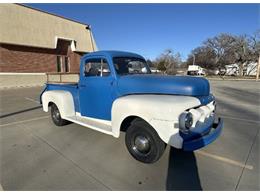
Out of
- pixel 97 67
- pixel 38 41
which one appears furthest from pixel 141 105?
pixel 38 41

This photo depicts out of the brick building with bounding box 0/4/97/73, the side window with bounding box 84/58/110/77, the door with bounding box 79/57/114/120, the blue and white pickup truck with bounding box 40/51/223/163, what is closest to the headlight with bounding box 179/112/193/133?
the blue and white pickup truck with bounding box 40/51/223/163

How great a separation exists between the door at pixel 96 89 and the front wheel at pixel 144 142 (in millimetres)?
872

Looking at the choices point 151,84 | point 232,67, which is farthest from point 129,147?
point 232,67

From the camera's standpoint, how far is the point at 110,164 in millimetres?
3402

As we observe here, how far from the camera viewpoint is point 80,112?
483 cm

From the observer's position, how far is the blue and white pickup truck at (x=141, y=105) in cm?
289

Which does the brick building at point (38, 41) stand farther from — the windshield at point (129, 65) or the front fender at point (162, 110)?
the front fender at point (162, 110)

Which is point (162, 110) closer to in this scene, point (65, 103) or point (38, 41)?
point (65, 103)

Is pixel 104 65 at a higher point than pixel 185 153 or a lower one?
higher

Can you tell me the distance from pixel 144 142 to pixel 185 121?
92 centimetres

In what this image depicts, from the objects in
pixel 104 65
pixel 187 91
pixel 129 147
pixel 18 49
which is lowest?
pixel 129 147

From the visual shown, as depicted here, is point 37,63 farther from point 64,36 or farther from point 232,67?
point 232,67

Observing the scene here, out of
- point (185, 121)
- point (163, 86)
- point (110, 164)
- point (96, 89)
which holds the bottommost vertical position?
point (110, 164)

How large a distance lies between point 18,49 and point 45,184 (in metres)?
18.6
